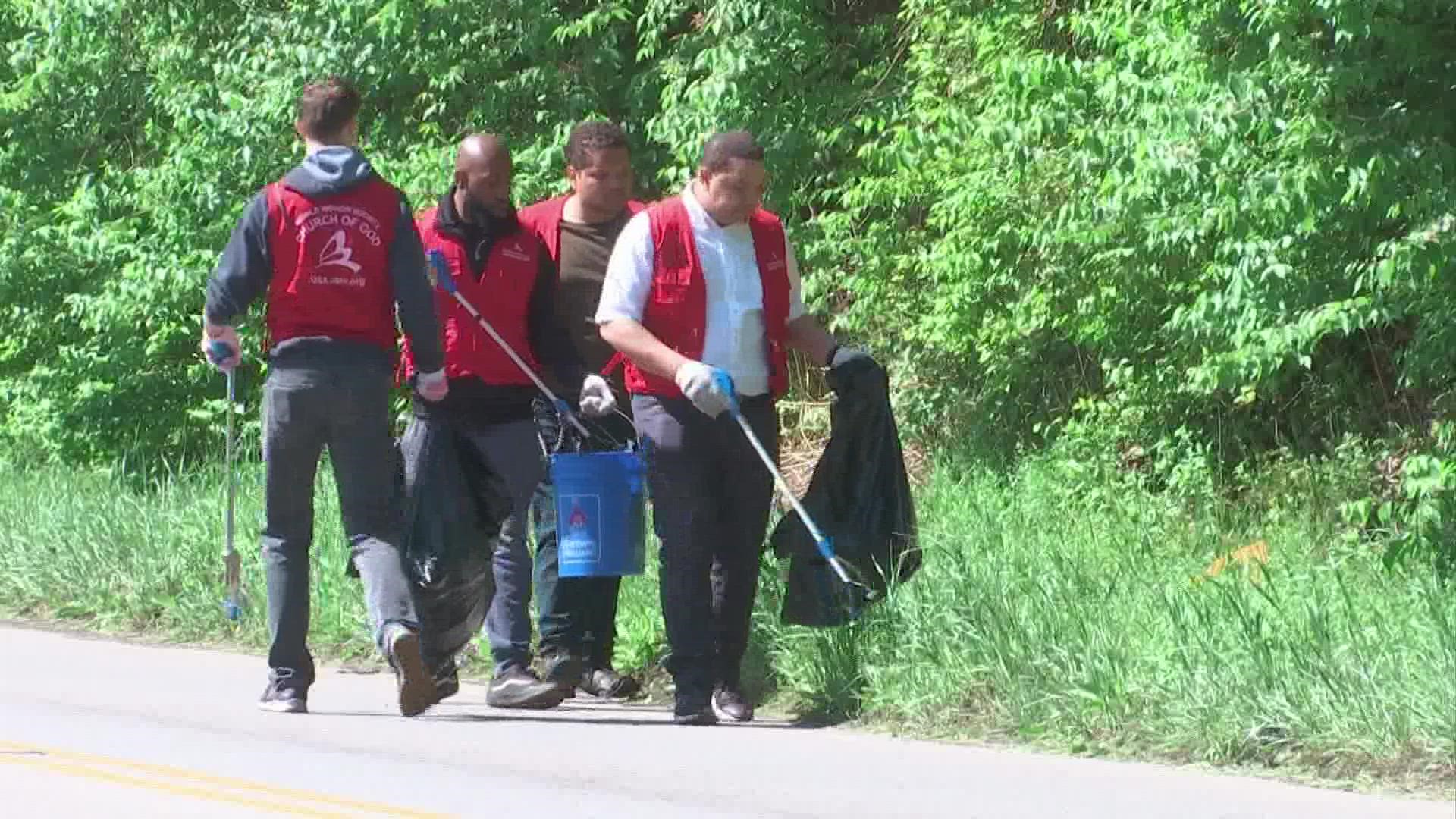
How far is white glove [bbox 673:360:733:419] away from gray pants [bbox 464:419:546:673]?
3.15ft

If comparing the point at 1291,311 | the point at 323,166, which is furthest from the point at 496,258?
the point at 1291,311

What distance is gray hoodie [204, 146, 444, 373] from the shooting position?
352 inches

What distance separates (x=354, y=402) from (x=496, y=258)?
2.88ft

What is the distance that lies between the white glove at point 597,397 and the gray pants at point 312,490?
2.40ft

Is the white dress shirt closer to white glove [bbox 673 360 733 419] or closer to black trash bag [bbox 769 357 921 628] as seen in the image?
white glove [bbox 673 360 733 419]

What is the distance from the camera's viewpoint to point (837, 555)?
905 cm

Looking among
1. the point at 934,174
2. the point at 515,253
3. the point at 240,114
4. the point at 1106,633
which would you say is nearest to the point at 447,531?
the point at 515,253

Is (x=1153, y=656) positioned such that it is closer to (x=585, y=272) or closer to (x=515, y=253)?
(x=585, y=272)

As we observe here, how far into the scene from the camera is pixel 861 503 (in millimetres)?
9109

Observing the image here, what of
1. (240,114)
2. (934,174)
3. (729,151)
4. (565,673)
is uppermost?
(240,114)

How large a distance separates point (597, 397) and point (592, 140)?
3.27 feet

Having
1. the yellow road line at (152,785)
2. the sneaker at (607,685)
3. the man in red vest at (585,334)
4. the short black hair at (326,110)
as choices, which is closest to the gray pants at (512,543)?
the man in red vest at (585,334)

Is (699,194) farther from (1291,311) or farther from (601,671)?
(1291,311)

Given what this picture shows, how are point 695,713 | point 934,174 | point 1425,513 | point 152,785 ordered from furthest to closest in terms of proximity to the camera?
point 934,174, point 1425,513, point 695,713, point 152,785
